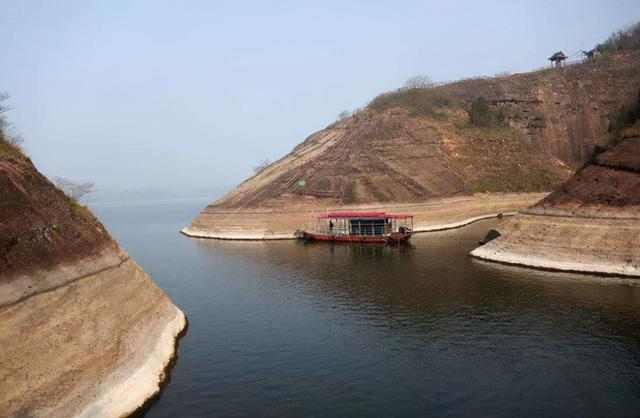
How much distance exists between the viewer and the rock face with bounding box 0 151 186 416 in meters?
17.7

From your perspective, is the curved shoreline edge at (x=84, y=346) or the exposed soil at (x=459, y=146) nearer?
the curved shoreline edge at (x=84, y=346)

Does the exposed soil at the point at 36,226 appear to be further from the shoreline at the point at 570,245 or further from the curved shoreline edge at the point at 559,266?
the shoreline at the point at 570,245

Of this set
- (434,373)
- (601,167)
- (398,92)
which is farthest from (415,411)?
(398,92)

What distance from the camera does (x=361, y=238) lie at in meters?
70.4

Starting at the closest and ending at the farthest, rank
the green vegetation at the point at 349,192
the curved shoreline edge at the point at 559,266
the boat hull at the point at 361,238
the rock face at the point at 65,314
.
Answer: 1. the rock face at the point at 65,314
2. the curved shoreline edge at the point at 559,266
3. the boat hull at the point at 361,238
4. the green vegetation at the point at 349,192

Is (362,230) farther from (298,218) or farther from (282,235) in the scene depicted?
(282,235)

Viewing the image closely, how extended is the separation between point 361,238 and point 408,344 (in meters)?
43.3

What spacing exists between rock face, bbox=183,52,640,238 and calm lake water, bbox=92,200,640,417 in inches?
1460

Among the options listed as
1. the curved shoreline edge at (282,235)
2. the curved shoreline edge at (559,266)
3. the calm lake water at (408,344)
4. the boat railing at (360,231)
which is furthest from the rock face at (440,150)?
the calm lake water at (408,344)

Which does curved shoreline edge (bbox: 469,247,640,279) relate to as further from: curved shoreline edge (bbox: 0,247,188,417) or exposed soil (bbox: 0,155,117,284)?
exposed soil (bbox: 0,155,117,284)

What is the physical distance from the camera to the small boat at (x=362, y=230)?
2714 inches

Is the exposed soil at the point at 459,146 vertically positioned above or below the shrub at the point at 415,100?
below

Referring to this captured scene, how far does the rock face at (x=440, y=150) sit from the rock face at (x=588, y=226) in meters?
30.3

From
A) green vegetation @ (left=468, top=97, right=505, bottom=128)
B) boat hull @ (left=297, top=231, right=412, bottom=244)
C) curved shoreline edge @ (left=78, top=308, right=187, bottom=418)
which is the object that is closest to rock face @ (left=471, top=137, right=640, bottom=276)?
→ boat hull @ (left=297, top=231, right=412, bottom=244)
